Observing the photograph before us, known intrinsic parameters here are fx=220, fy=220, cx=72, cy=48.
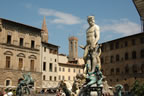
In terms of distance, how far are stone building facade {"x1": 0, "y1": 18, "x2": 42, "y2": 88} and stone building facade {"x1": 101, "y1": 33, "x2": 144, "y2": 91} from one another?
16245 mm

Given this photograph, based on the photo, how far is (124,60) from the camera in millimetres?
46562

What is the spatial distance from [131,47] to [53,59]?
17.2 meters

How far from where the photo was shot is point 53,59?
49844 millimetres

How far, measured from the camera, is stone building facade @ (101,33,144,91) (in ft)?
142

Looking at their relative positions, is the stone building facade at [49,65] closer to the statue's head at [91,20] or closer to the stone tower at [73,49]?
the statue's head at [91,20]

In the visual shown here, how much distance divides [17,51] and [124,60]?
72.4 ft

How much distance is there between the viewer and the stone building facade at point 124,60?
4318cm

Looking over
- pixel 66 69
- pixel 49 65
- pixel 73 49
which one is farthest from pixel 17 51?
pixel 73 49

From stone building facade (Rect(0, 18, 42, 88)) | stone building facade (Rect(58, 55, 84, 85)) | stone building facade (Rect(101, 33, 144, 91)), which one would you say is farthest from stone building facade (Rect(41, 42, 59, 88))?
stone building facade (Rect(101, 33, 144, 91))

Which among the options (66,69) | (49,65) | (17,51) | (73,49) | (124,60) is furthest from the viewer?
(73,49)

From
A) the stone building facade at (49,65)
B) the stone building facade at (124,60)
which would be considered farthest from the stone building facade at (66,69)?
the stone building facade at (124,60)

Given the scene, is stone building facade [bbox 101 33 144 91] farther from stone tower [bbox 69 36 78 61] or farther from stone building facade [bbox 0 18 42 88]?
stone tower [bbox 69 36 78 61]

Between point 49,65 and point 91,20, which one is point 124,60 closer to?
point 49,65

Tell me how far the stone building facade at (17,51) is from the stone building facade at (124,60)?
1624cm
